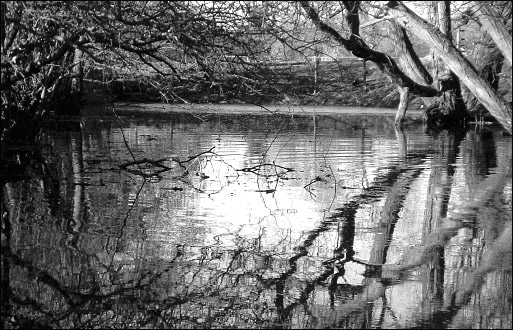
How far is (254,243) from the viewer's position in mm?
8680

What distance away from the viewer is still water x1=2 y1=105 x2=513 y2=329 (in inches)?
250

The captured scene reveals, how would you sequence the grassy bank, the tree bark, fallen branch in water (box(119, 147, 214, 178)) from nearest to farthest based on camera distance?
the grassy bank
the tree bark
fallen branch in water (box(119, 147, 214, 178))

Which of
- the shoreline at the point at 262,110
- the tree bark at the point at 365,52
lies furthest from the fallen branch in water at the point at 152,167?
the shoreline at the point at 262,110

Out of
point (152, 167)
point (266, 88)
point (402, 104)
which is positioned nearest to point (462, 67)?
point (152, 167)

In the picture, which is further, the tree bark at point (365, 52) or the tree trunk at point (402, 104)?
the tree trunk at point (402, 104)

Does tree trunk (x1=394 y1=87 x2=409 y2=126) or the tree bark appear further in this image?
tree trunk (x1=394 y1=87 x2=409 y2=126)

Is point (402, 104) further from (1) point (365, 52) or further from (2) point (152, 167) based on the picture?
(2) point (152, 167)

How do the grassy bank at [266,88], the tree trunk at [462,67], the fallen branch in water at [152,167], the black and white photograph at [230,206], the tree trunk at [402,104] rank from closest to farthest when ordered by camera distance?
the black and white photograph at [230,206] < the grassy bank at [266,88] < the fallen branch in water at [152,167] < the tree trunk at [462,67] < the tree trunk at [402,104]

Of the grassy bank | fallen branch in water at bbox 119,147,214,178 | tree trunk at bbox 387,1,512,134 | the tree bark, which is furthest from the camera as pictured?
tree trunk at bbox 387,1,512,134

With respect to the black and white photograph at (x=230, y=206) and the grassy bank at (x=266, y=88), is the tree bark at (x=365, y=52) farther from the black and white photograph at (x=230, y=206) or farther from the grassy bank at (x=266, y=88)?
the grassy bank at (x=266, y=88)

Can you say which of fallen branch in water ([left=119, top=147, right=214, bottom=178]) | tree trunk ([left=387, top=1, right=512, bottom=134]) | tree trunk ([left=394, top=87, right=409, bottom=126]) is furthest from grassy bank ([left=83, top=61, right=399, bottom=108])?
tree trunk ([left=394, top=87, right=409, bottom=126])

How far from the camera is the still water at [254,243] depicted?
6.34 m

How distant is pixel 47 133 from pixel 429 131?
12413 millimetres

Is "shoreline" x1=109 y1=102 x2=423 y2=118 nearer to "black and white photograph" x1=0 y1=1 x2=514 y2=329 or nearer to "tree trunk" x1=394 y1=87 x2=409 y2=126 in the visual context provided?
"tree trunk" x1=394 y1=87 x2=409 y2=126
